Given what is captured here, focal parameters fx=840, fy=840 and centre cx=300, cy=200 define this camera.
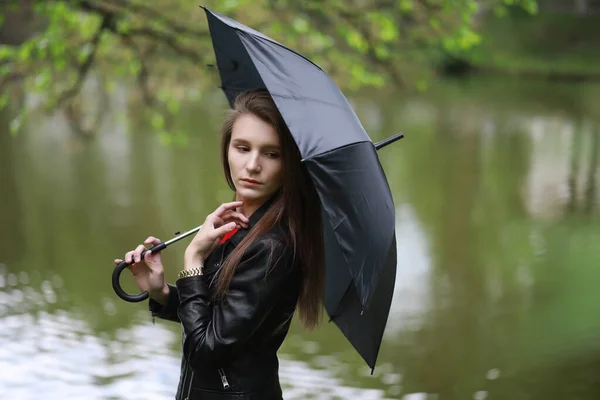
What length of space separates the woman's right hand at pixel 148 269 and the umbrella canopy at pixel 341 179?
47 cm

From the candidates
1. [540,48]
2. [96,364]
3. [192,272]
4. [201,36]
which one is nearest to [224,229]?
[192,272]

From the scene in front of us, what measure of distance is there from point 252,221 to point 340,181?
289 mm

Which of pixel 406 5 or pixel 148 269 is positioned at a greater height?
pixel 406 5

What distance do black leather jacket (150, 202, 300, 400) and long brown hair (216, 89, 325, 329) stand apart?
0.09ft

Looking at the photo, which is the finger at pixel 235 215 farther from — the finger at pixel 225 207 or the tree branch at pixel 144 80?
the tree branch at pixel 144 80

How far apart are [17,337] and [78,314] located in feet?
2.29

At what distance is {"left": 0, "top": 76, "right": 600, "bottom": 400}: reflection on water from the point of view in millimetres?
5410

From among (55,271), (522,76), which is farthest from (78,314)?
(522,76)

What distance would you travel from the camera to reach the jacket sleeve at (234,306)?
2.16 meters

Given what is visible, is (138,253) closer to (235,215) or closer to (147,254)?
(147,254)

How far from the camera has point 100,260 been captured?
820 cm

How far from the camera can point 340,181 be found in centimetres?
221

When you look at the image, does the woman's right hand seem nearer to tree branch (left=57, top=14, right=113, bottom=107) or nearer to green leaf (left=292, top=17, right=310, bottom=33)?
green leaf (left=292, top=17, right=310, bottom=33)

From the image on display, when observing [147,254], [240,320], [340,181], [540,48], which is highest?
[540,48]
